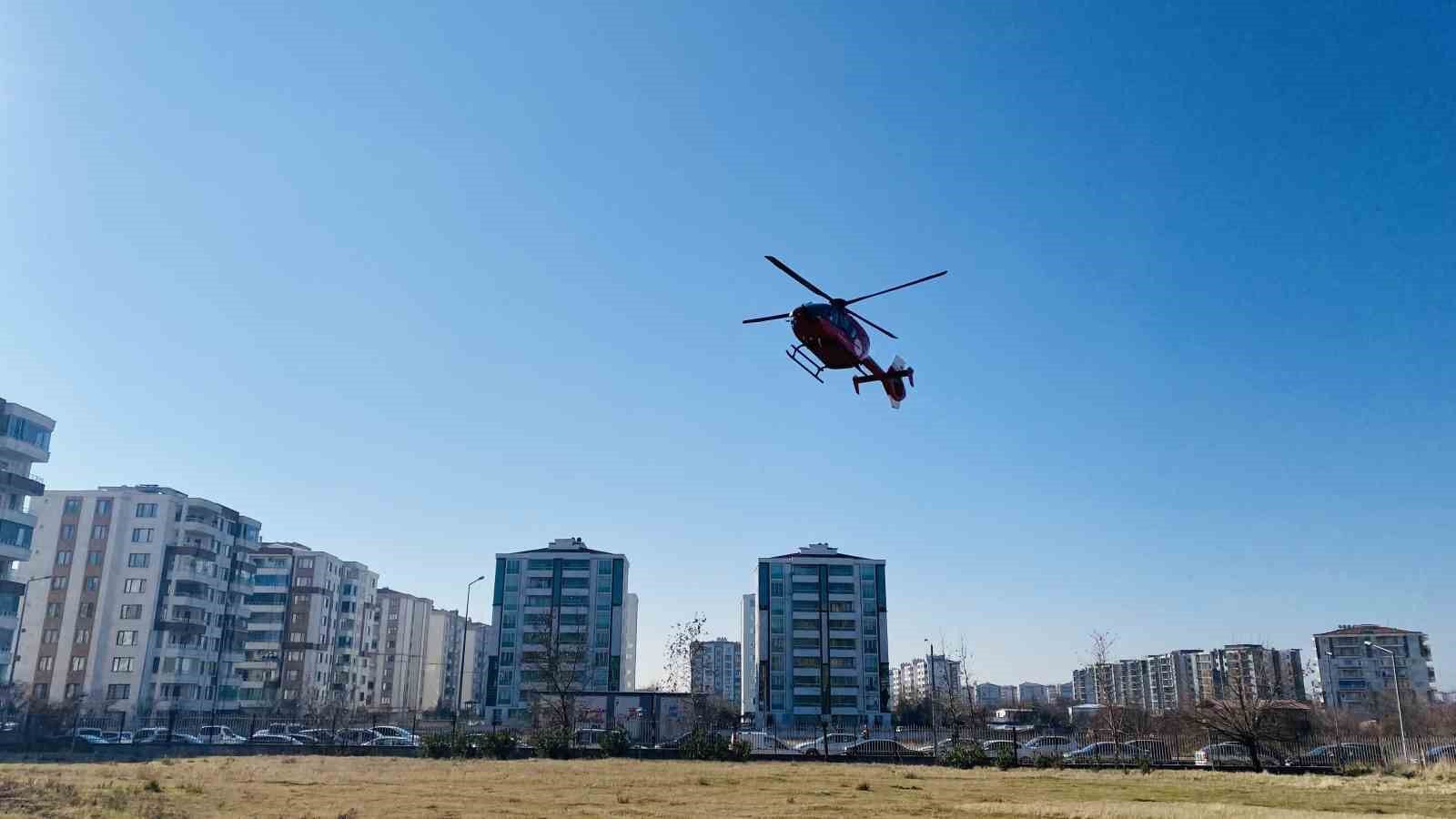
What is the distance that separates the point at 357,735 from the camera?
179ft

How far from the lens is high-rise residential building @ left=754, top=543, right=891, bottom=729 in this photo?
3974 inches

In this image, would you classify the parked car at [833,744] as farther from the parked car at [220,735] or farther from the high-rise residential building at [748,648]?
the high-rise residential building at [748,648]

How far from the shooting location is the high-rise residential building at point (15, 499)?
64.1 metres

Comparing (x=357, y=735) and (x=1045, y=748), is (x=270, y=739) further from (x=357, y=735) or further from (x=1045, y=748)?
(x=1045, y=748)

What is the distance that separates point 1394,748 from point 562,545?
83141mm

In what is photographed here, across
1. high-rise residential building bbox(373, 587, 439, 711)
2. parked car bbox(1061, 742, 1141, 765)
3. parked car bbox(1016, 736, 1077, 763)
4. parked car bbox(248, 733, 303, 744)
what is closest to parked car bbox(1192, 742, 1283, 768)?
parked car bbox(1061, 742, 1141, 765)

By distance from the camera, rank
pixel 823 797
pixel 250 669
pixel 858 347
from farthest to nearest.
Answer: pixel 250 669 < pixel 858 347 < pixel 823 797

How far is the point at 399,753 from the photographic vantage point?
43375mm

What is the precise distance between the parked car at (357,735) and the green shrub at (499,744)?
11536mm

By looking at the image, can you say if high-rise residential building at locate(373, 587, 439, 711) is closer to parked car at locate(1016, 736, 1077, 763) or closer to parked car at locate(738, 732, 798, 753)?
parked car at locate(738, 732, 798, 753)

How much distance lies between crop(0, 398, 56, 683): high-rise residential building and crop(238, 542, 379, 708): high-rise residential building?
32.9 metres

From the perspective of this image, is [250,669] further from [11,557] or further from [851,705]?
[851,705]

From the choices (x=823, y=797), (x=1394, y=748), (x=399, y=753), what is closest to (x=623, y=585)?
(x=399, y=753)

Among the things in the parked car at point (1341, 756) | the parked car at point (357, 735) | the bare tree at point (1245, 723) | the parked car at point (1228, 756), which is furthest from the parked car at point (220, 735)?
the parked car at point (1341, 756)
